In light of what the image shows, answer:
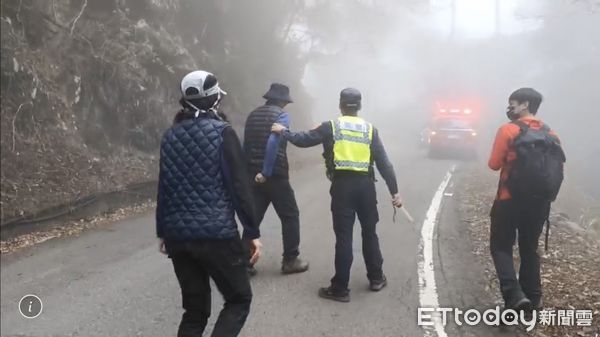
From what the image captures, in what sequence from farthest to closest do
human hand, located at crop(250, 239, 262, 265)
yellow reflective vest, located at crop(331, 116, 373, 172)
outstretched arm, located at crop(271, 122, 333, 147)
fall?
yellow reflective vest, located at crop(331, 116, 373, 172) < outstretched arm, located at crop(271, 122, 333, 147) < human hand, located at crop(250, 239, 262, 265)

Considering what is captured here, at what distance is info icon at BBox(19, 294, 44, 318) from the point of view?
5.13 meters

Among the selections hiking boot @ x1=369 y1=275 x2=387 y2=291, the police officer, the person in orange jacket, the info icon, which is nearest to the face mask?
the person in orange jacket

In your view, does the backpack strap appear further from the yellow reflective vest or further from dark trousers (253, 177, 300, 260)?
dark trousers (253, 177, 300, 260)

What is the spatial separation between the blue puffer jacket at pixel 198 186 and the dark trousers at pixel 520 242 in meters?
2.94

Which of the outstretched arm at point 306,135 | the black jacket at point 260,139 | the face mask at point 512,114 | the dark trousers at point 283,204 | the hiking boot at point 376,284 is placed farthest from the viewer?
the dark trousers at point 283,204

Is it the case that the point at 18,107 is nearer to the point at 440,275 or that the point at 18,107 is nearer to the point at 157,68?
the point at 157,68

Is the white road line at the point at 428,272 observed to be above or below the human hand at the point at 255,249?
below

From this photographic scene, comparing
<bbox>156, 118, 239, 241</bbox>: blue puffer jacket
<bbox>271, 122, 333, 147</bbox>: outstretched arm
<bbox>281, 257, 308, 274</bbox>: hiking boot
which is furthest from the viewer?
<bbox>281, 257, 308, 274</bbox>: hiking boot

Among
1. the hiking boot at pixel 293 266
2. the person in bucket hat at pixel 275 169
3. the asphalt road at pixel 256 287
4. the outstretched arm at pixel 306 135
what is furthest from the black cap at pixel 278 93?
the asphalt road at pixel 256 287

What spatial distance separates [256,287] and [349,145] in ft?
6.34

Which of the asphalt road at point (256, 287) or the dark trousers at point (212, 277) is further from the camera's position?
the asphalt road at point (256, 287)

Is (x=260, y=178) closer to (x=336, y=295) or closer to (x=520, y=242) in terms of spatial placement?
(x=336, y=295)

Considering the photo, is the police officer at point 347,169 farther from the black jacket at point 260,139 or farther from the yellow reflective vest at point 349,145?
the black jacket at point 260,139

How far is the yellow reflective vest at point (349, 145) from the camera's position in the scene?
5.45 m
